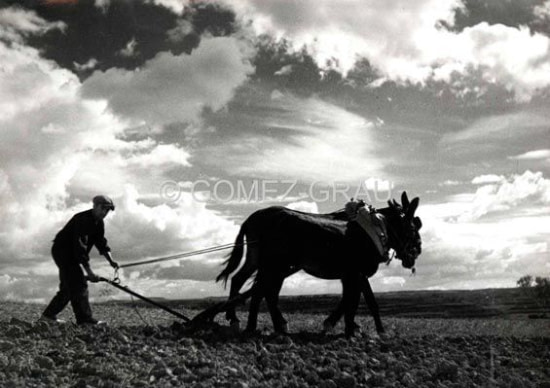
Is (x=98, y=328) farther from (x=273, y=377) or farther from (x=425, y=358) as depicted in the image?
(x=425, y=358)

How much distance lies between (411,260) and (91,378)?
706cm

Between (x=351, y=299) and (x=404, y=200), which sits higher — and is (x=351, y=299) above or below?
below

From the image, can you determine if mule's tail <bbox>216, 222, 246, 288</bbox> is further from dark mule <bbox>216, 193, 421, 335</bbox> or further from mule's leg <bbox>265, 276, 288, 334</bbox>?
mule's leg <bbox>265, 276, 288, 334</bbox>

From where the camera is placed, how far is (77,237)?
969 centimetres

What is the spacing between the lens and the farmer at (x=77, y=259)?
969 centimetres

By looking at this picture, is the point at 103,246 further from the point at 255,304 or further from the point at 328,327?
the point at 328,327

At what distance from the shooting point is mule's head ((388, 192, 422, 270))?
37.9ft

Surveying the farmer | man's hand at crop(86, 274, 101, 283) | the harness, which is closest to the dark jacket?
the farmer

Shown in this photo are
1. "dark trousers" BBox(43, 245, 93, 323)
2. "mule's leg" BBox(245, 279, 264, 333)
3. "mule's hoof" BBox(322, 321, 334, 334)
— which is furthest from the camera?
"mule's hoof" BBox(322, 321, 334, 334)

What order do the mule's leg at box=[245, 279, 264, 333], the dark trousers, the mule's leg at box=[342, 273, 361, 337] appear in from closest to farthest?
the dark trousers < the mule's leg at box=[245, 279, 264, 333] < the mule's leg at box=[342, 273, 361, 337]

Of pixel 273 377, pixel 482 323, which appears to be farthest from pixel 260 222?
pixel 482 323

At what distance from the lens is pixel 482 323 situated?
56.5ft

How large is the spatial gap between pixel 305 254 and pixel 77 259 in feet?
12.8

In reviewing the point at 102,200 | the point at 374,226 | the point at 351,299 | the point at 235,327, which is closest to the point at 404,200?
the point at 374,226
